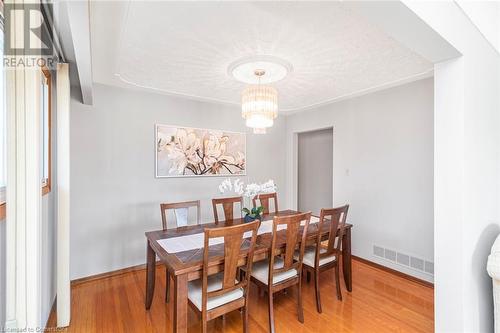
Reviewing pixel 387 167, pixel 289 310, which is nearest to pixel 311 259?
pixel 289 310

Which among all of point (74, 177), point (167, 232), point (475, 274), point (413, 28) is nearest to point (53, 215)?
point (74, 177)

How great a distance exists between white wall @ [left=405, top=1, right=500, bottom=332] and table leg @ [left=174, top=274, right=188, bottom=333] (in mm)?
1664

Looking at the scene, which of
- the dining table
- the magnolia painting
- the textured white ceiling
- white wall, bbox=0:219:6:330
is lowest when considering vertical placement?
the dining table

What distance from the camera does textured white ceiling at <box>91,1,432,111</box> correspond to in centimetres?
159

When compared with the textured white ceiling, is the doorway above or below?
below

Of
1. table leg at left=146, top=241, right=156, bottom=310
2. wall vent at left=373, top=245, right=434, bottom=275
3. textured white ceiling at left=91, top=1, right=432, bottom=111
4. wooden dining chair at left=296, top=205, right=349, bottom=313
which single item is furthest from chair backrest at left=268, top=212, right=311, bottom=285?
wall vent at left=373, top=245, right=434, bottom=275

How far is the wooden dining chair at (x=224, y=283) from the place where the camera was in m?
1.62

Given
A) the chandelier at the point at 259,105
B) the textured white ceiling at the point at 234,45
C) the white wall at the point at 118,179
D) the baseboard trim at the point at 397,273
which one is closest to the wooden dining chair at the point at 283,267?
the chandelier at the point at 259,105

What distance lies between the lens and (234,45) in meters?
2.00

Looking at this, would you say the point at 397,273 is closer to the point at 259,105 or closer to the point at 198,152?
the point at 259,105

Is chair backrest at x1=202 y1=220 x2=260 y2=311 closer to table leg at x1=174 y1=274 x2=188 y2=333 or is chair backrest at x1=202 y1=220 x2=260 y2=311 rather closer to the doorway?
table leg at x1=174 y1=274 x2=188 y2=333

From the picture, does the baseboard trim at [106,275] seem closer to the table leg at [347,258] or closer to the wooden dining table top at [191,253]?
the wooden dining table top at [191,253]

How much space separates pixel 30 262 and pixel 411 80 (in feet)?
11.9

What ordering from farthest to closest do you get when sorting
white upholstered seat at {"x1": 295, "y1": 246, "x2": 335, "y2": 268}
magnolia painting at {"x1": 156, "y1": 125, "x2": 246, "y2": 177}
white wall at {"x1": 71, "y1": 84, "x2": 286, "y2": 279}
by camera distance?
magnolia painting at {"x1": 156, "y1": 125, "x2": 246, "y2": 177} → white wall at {"x1": 71, "y1": 84, "x2": 286, "y2": 279} → white upholstered seat at {"x1": 295, "y1": 246, "x2": 335, "y2": 268}
